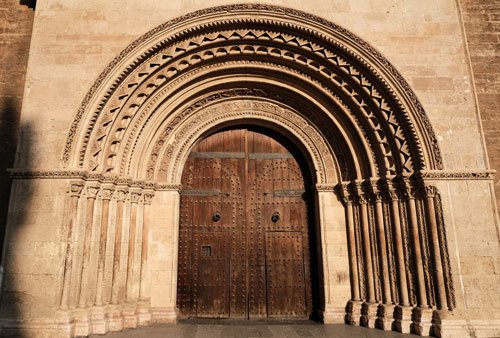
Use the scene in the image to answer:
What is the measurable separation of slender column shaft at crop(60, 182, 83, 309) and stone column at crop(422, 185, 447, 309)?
18.1ft

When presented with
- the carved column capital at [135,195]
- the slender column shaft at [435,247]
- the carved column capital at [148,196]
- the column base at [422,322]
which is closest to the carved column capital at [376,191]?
the slender column shaft at [435,247]

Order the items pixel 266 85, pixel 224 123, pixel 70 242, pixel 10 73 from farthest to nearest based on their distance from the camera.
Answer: pixel 224 123
pixel 266 85
pixel 10 73
pixel 70 242

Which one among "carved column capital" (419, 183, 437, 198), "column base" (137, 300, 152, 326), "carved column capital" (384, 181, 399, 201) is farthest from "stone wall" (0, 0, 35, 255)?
"carved column capital" (419, 183, 437, 198)

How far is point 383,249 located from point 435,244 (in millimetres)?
913

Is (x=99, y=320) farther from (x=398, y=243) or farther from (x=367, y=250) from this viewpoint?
(x=398, y=243)

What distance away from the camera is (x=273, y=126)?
781cm

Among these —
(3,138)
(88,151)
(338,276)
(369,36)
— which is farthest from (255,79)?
(3,138)

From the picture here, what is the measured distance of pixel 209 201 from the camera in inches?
297

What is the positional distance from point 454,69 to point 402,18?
4.23 feet

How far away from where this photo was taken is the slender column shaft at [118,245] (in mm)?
6215

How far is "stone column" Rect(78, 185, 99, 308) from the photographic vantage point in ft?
19.0

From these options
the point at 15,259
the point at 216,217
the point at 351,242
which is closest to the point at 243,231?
the point at 216,217

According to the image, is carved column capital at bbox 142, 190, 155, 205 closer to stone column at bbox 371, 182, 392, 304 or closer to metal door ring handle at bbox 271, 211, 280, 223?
metal door ring handle at bbox 271, 211, 280, 223

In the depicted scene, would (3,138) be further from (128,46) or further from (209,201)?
(209,201)
